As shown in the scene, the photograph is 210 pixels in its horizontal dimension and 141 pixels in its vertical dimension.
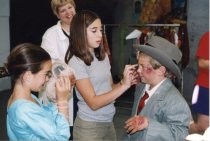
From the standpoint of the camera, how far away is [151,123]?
6.81ft

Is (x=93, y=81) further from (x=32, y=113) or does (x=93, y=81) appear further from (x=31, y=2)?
(x=31, y=2)

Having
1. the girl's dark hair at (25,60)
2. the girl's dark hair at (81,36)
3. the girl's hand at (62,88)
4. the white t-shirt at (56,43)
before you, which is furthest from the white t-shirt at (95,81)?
the white t-shirt at (56,43)

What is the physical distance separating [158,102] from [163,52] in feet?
0.98

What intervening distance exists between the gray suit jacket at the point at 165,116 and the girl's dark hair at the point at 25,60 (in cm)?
65

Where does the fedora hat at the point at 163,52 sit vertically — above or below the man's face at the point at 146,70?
above

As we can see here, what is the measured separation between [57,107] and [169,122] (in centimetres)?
Answer: 63

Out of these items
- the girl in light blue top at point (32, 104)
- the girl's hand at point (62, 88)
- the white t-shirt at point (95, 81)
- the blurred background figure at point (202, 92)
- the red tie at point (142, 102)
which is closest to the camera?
the blurred background figure at point (202, 92)

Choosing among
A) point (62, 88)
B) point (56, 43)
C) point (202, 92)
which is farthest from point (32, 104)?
point (56, 43)

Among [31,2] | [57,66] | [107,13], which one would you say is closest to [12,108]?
[57,66]

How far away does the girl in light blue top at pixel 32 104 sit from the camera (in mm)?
2014

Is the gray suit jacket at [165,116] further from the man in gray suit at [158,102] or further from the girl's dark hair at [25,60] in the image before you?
the girl's dark hair at [25,60]

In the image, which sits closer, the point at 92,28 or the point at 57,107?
the point at 57,107

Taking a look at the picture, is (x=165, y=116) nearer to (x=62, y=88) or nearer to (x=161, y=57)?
(x=161, y=57)

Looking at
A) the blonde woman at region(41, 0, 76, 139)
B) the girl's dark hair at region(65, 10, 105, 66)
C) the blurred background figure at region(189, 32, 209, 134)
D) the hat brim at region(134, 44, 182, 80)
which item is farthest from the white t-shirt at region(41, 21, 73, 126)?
the blurred background figure at region(189, 32, 209, 134)
